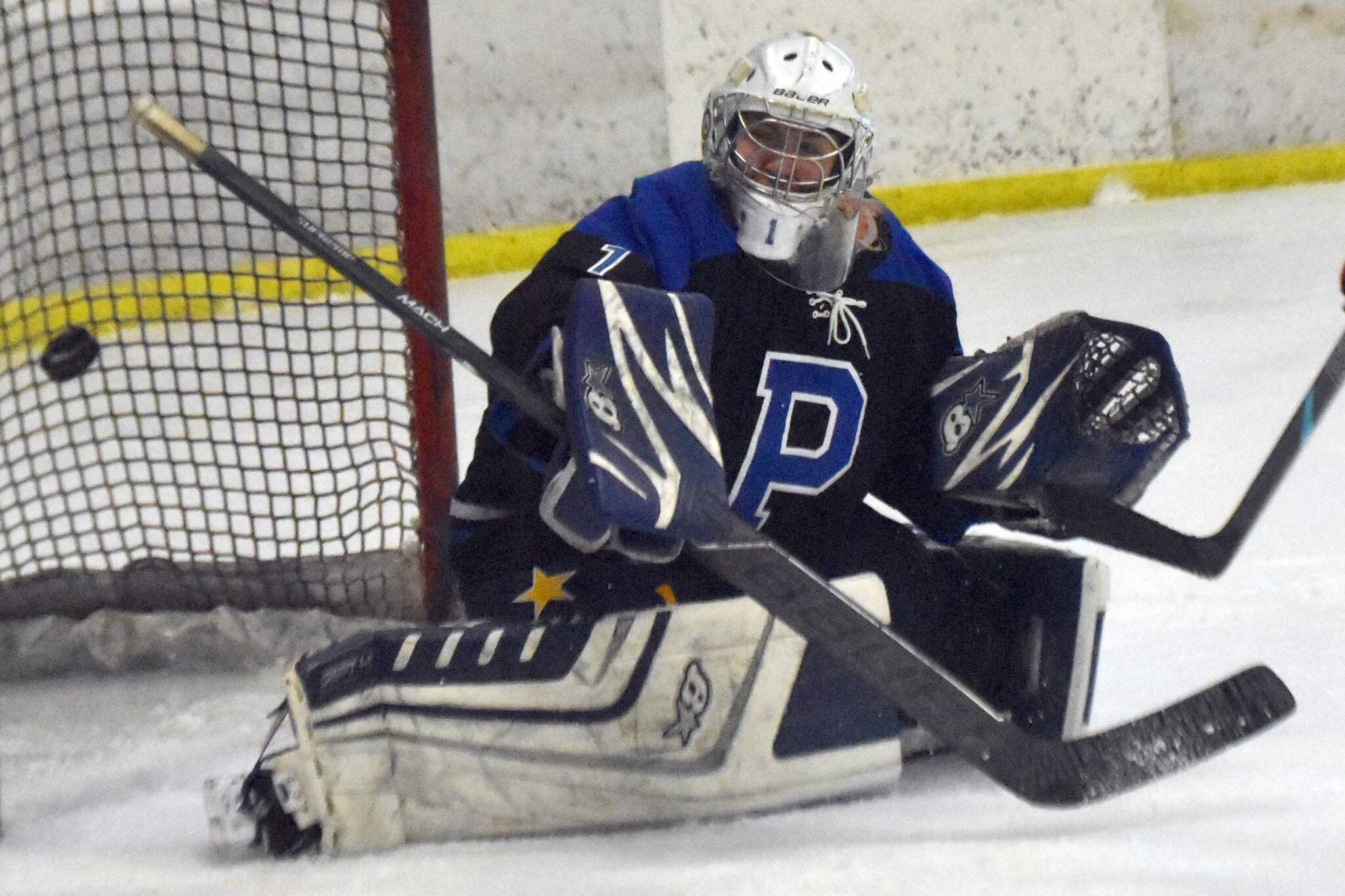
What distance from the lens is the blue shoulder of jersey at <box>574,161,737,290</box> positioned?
1.52 metres

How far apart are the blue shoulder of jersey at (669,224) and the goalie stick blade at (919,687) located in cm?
38

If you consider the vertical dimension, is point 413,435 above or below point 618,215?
below

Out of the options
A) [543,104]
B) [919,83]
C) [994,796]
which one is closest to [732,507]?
[994,796]

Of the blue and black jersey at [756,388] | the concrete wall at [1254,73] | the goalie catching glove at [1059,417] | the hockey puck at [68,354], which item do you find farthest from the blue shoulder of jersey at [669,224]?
the concrete wall at [1254,73]

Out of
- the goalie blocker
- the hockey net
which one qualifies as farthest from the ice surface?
the hockey net

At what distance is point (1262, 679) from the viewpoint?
1314 millimetres

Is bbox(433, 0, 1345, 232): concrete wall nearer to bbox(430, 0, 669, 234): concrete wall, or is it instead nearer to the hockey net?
bbox(430, 0, 669, 234): concrete wall

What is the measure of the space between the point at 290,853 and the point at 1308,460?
1.77 metres

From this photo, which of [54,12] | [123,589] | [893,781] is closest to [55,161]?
[54,12]

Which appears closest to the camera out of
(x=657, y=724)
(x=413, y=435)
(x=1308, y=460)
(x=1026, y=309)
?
(x=657, y=724)

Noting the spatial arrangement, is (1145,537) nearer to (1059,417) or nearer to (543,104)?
(1059,417)

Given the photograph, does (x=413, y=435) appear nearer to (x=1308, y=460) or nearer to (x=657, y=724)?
(x=657, y=724)

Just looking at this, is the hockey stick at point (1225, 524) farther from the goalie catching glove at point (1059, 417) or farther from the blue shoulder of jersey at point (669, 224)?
the blue shoulder of jersey at point (669, 224)

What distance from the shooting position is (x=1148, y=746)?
1.25 m
